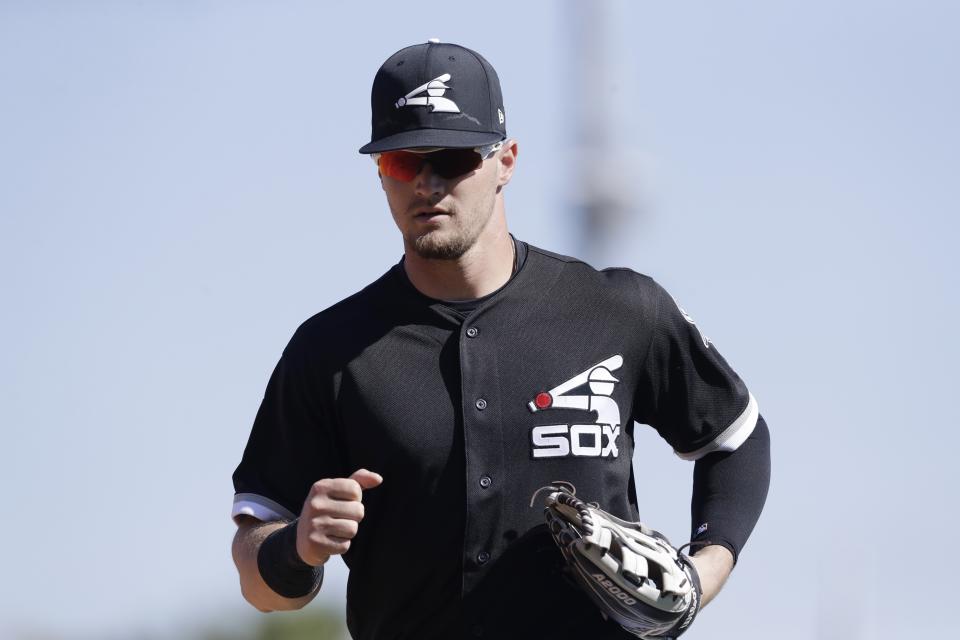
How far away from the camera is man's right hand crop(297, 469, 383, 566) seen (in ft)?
17.3

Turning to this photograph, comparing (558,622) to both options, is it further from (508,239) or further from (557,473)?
(508,239)

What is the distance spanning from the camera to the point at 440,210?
5891mm

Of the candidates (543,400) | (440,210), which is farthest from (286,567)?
(440,210)

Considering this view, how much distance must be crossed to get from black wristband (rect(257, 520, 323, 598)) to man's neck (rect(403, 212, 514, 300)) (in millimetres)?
899

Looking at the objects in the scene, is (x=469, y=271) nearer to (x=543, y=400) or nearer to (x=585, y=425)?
(x=543, y=400)

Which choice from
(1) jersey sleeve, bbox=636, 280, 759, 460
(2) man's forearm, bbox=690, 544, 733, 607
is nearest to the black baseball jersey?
(1) jersey sleeve, bbox=636, 280, 759, 460

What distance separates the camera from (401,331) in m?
6.00

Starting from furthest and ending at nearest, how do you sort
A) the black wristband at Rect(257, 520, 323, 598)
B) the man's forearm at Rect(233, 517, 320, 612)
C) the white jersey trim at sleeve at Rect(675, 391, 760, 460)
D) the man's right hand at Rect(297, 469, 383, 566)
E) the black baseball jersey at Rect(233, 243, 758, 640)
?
1. the white jersey trim at sleeve at Rect(675, 391, 760, 460)
2. the man's forearm at Rect(233, 517, 320, 612)
3. the black baseball jersey at Rect(233, 243, 758, 640)
4. the black wristband at Rect(257, 520, 323, 598)
5. the man's right hand at Rect(297, 469, 383, 566)

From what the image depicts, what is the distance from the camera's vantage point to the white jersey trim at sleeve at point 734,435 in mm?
6137

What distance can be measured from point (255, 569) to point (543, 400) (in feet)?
3.42

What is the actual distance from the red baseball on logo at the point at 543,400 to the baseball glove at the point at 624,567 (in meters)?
0.26

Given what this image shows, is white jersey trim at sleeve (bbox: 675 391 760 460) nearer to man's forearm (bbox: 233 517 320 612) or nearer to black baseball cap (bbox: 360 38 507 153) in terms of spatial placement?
black baseball cap (bbox: 360 38 507 153)

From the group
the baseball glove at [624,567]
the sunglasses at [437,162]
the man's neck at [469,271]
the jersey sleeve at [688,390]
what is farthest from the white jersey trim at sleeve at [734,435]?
the sunglasses at [437,162]

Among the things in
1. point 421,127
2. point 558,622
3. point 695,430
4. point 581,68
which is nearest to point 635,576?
point 558,622
